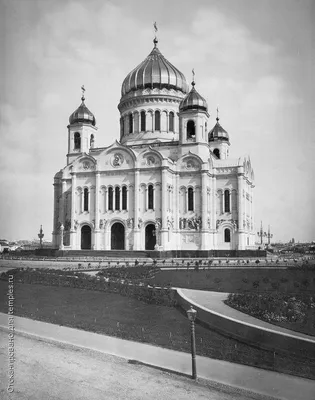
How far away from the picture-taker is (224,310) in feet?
47.6

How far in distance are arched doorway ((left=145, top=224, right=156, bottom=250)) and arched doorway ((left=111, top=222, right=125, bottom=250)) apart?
112 inches

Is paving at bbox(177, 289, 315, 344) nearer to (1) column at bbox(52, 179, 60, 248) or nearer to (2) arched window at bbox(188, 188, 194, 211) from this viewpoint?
(2) arched window at bbox(188, 188, 194, 211)

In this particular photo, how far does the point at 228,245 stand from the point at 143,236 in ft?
33.5

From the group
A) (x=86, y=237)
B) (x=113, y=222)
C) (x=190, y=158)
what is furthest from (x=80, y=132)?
(x=190, y=158)

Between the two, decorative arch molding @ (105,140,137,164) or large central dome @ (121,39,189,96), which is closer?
decorative arch molding @ (105,140,137,164)

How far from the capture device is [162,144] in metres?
52.7

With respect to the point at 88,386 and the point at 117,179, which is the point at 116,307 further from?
the point at 117,179

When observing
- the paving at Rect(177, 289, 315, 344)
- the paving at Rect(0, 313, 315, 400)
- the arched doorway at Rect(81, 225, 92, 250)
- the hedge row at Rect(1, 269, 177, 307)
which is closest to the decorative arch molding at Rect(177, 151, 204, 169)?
the arched doorway at Rect(81, 225, 92, 250)

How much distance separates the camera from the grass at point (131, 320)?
10.7m

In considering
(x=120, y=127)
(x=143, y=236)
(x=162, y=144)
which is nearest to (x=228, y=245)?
(x=143, y=236)

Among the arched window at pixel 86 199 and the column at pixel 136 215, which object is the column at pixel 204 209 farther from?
the arched window at pixel 86 199

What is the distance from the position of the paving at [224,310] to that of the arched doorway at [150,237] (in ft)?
95.0

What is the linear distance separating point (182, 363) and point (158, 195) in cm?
3746

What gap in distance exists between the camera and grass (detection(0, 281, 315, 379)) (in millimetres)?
10734
